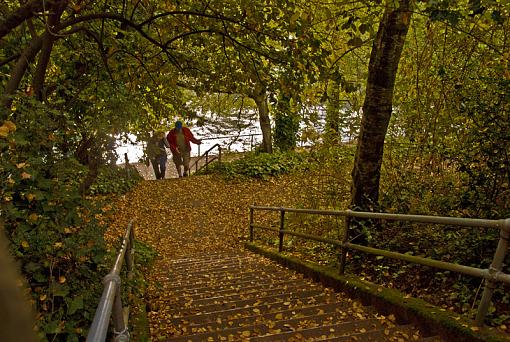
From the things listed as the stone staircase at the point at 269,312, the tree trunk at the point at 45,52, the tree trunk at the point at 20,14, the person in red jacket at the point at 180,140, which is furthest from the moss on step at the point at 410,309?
the person in red jacket at the point at 180,140

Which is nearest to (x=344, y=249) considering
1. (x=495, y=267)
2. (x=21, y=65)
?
(x=495, y=267)

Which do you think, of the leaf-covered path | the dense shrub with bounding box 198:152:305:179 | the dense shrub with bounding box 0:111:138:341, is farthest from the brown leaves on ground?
the dense shrub with bounding box 0:111:138:341

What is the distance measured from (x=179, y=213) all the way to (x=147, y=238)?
79.4 inches

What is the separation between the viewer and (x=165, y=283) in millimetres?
5918

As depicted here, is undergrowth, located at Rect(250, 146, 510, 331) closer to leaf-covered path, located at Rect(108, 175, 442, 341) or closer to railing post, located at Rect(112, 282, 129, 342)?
leaf-covered path, located at Rect(108, 175, 442, 341)

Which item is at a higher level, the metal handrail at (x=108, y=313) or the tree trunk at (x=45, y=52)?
the tree trunk at (x=45, y=52)

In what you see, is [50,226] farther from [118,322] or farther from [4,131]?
[118,322]

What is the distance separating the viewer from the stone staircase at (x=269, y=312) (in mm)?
3377

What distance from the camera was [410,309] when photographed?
338cm

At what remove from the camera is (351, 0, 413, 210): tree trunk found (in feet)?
15.3

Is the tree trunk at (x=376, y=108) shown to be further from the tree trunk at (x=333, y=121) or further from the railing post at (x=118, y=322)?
the railing post at (x=118, y=322)

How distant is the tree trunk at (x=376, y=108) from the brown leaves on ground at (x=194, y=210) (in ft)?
13.0

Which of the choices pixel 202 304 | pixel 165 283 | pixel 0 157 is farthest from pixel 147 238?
pixel 0 157

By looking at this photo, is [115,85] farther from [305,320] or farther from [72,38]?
[305,320]
